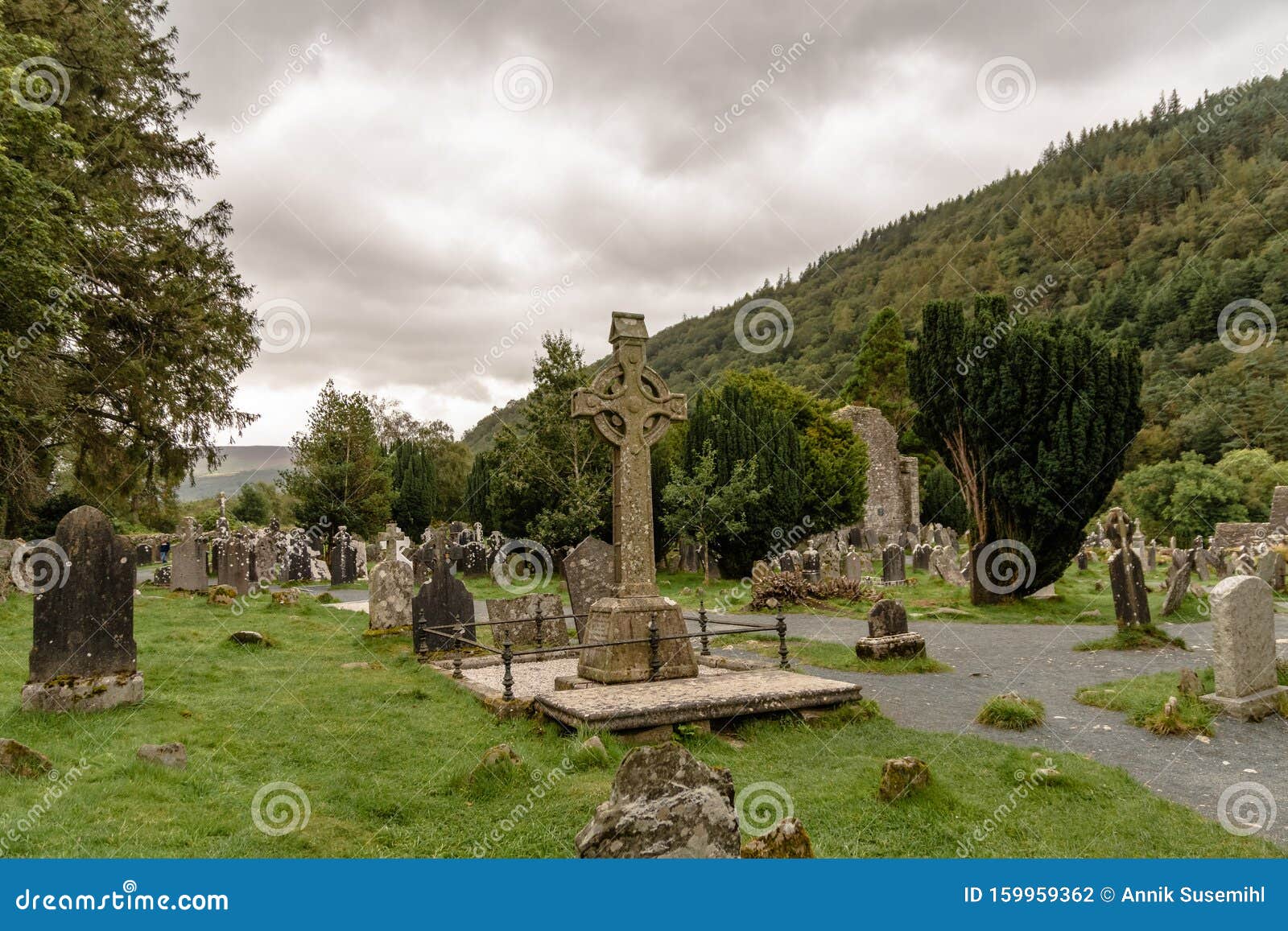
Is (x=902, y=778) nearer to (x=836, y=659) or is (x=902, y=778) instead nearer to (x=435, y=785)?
→ (x=435, y=785)

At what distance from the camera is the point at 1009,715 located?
282 inches

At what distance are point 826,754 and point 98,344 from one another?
695 inches

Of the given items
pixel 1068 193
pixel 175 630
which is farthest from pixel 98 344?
pixel 1068 193

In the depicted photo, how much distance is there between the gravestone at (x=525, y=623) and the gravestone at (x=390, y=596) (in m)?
1.91

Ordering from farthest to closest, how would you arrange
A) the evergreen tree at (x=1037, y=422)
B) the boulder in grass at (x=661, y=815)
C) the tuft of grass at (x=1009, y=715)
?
the evergreen tree at (x=1037, y=422) → the tuft of grass at (x=1009, y=715) → the boulder in grass at (x=661, y=815)

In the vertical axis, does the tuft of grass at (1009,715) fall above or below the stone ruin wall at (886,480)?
below

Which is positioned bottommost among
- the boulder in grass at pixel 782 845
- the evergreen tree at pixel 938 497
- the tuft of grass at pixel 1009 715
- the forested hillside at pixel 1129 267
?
the tuft of grass at pixel 1009 715

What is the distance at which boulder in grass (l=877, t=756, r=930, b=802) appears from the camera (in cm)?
471

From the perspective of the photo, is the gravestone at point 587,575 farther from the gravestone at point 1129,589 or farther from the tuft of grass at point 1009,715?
the gravestone at point 1129,589

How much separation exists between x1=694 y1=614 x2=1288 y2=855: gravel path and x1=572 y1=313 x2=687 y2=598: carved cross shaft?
9.87 feet

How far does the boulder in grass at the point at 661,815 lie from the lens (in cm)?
240

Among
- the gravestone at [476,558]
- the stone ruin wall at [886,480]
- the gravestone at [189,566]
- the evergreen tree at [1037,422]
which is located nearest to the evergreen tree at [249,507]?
the gravestone at [476,558]

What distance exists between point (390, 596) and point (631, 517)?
5912 millimetres

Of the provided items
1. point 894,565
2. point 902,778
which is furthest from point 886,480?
point 902,778
